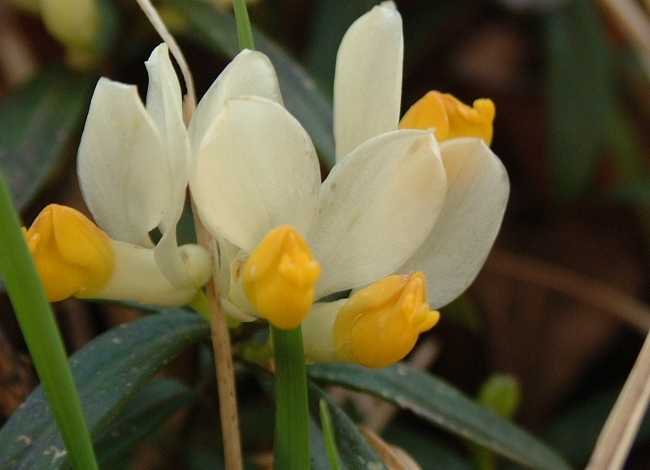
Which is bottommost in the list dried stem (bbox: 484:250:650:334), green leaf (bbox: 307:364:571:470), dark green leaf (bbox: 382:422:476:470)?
dark green leaf (bbox: 382:422:476:470)

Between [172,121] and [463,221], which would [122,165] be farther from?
[463,221]

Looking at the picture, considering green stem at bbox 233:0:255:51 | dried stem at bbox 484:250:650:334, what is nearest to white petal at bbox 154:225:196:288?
green stem at bbox 233:0:255:51

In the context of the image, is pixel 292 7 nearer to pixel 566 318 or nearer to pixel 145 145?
pixel 566 318

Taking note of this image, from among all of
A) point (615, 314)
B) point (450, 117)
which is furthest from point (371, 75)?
point (615, 314)

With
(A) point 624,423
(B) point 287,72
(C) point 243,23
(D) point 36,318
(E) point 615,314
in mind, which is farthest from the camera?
(E) point 615,314

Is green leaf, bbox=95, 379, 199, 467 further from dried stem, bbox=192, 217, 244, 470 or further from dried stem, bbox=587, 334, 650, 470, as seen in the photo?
dried stem, bbox=587, 334, 650, 470

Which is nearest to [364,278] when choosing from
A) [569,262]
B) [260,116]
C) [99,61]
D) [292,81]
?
[260,116]
